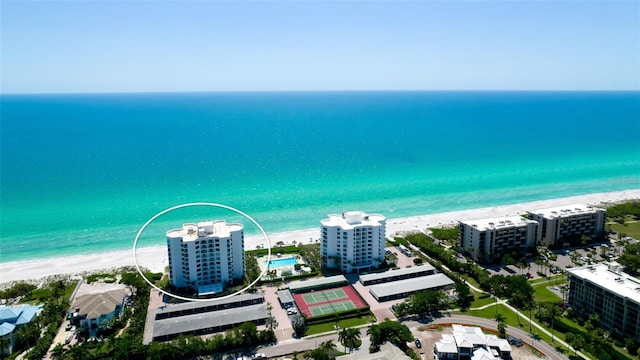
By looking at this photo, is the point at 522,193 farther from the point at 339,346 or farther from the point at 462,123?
the point at 462,123

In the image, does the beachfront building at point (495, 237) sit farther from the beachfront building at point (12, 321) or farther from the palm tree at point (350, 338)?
the beachfront building at point (12, 321)

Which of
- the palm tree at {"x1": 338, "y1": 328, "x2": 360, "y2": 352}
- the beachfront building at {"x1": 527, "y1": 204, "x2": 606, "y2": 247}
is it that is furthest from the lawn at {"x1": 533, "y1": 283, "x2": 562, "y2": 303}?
the palm tree at {"x1": 338, "y1": 328, "x2": 360, "y2": 352}

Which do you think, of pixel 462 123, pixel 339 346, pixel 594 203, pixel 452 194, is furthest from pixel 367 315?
pixel 462 123

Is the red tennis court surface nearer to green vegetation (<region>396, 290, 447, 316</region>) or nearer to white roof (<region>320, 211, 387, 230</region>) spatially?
green vegetation (<region>396, 290, 447, 316</region>)

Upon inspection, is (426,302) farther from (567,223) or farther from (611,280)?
(567,223)

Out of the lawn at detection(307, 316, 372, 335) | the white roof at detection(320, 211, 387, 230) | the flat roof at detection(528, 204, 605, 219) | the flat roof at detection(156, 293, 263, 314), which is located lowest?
the lawn at detection(307, 316, 372, 335)

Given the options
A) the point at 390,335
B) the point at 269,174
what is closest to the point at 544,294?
the point at 390,335
